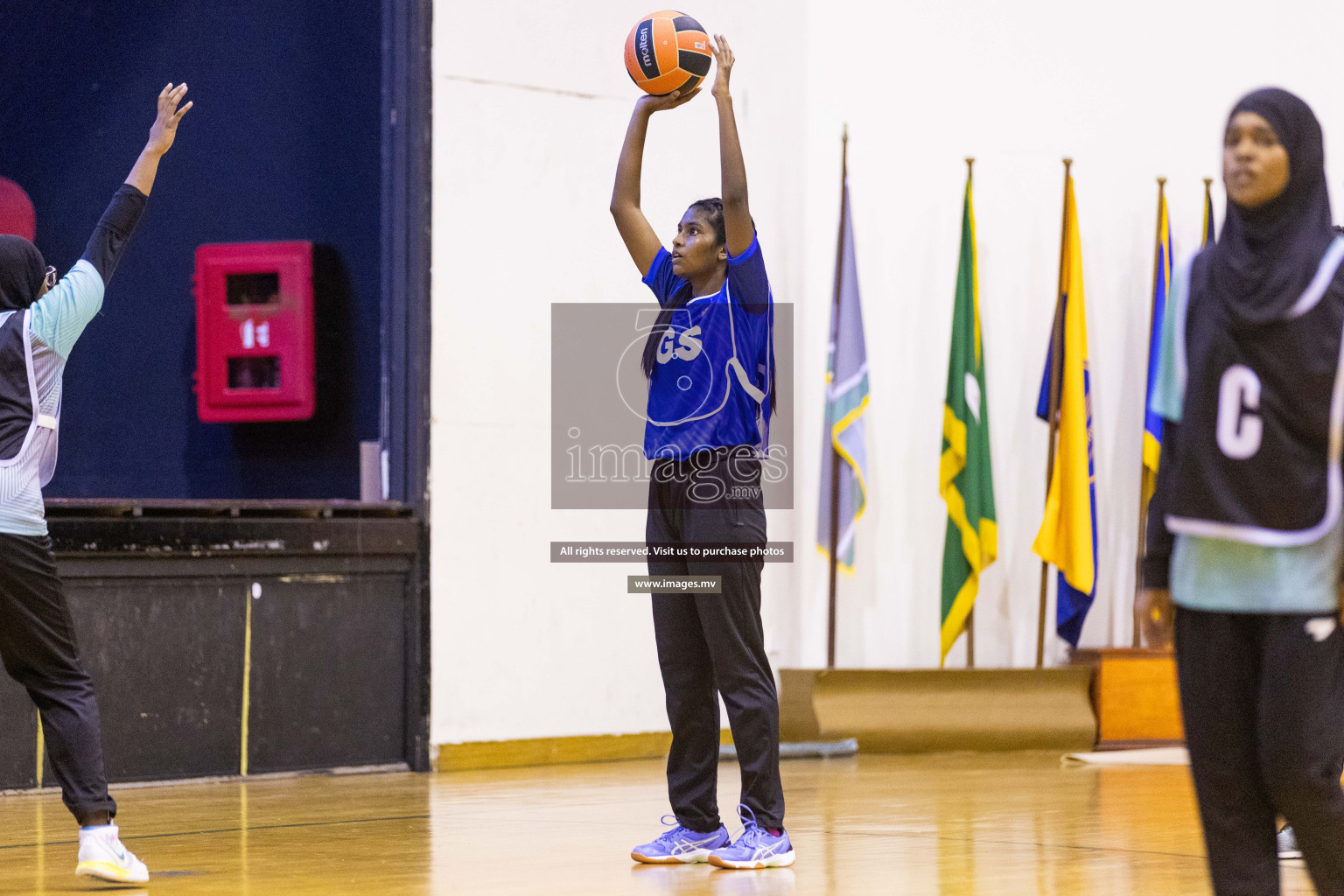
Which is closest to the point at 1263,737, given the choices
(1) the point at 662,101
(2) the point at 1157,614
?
(2) the point at 1157,614

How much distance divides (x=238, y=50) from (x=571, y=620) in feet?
8.60

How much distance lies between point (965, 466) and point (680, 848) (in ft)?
11.9

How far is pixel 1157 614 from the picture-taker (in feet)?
7.50

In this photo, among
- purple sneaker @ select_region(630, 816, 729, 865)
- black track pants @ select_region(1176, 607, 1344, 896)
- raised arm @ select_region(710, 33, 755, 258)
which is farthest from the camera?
purple sneaker @ select_region(630, 816, 729, 865)

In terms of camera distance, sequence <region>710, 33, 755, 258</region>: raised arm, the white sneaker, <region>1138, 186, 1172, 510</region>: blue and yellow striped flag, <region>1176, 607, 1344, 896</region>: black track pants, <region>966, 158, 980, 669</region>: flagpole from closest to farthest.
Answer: <region>1176, 607, 1344, 896</region>: black track pants → the white sneaker → <region>710, 33, 755, 258</region>: raised arm → <region>966, 158, 980, 669</region>: flagpole → <region>1138, 186, 1172, 510</region>: blue and yellow striped flag

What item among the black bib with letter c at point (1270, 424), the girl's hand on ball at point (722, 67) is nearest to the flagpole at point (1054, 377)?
the girl's hand on ball at point (722, 67)

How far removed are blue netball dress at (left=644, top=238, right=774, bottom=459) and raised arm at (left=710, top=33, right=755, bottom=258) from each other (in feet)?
0.15

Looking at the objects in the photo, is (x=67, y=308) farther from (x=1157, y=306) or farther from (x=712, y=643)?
(x=1157, y=306)

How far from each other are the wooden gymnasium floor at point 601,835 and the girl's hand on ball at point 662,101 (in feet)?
5.65

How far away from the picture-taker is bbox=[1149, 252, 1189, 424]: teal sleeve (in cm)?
227

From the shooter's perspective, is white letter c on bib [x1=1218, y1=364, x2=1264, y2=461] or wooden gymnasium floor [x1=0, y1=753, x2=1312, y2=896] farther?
wooden gymnasium floor [x1=0, y1=753, x2=1312, y2=896]

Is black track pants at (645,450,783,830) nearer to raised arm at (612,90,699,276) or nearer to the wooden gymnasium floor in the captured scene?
the wooden gymnasium floor

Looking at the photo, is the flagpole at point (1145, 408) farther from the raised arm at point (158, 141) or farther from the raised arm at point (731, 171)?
the raised arm at point (158, 141)

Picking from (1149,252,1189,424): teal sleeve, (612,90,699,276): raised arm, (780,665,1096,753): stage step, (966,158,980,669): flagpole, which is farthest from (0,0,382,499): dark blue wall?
(1149,252,1189,424): teal sleeve
